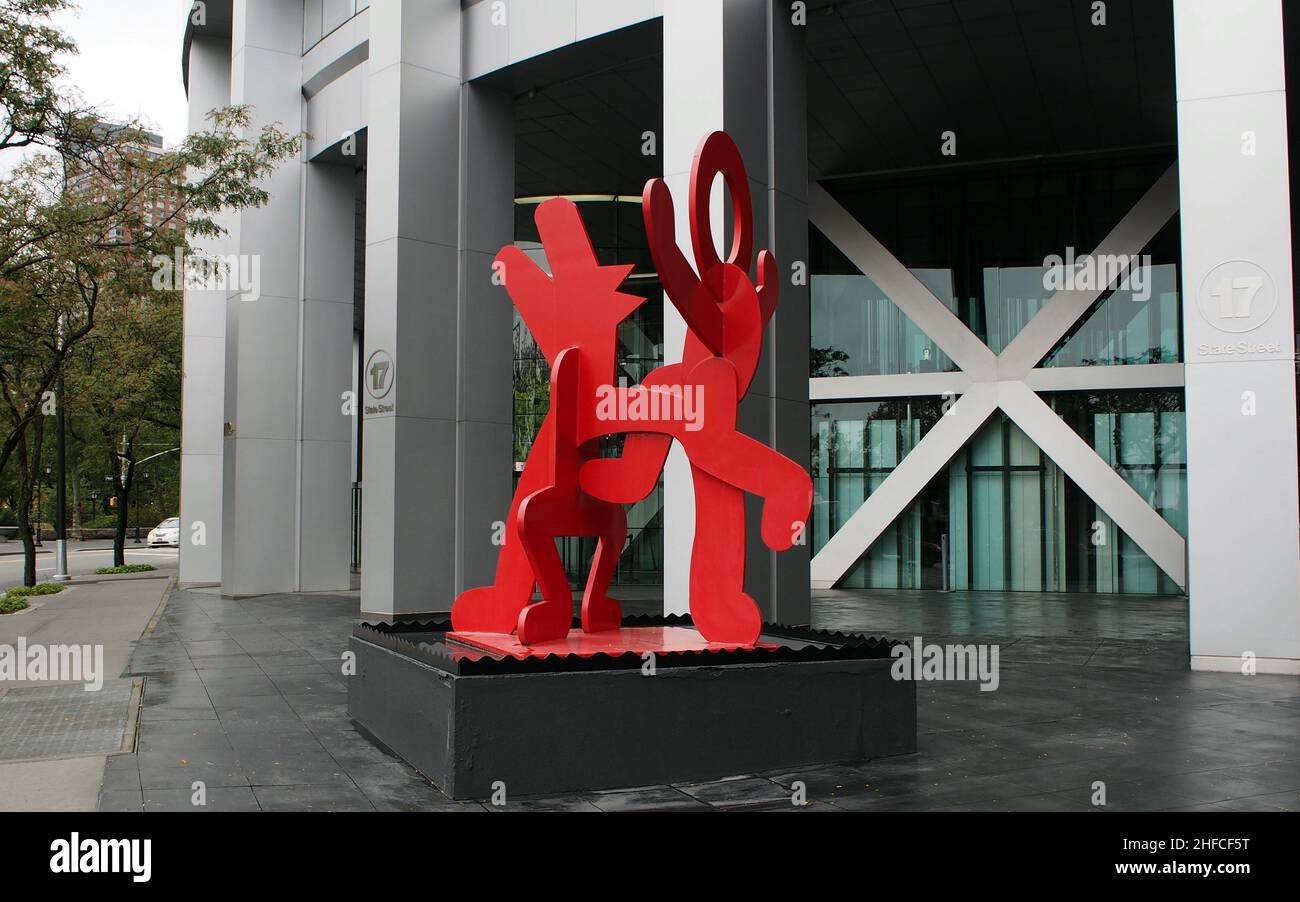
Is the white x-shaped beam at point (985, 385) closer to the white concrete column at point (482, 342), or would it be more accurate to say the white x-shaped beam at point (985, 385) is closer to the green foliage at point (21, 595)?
the white concrete column at point (482, 342)

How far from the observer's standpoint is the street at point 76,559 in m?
29.4

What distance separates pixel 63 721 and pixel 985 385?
18843 mm

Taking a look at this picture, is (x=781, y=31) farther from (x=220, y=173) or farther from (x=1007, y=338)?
(x=1007, y=338)

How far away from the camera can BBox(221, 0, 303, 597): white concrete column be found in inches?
848

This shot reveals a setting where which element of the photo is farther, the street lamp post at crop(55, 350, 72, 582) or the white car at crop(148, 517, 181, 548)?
the white car at crop(148, 517, 181, 548)

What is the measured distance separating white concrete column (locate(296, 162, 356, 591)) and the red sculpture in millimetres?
14567

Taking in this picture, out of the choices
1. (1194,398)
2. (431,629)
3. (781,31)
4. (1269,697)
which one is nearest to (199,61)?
(781,31)

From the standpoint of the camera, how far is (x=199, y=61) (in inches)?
1049

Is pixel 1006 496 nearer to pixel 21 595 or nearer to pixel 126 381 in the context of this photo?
pixel 21 595

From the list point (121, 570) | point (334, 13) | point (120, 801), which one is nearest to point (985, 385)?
point (334, 13)

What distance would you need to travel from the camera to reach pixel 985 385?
23.2 meters

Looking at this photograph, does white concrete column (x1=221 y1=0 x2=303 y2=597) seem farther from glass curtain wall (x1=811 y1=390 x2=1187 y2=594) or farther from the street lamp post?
glass curtain wall (x1=811 y1=390 x2=1187 y2=594)

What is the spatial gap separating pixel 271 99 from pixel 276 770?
18071 mm

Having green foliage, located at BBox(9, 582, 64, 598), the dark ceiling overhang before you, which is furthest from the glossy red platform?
the dark ceiling overhang
